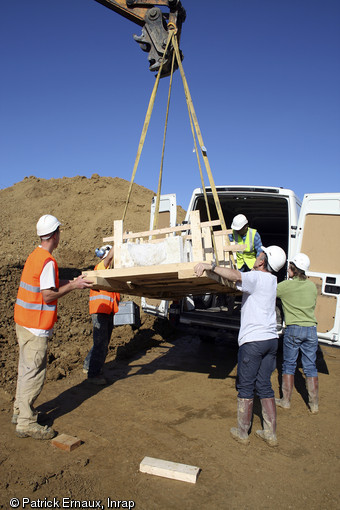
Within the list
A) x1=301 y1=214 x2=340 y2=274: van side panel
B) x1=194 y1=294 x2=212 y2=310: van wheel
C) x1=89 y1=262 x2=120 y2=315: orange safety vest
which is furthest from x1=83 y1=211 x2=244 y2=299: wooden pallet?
x1=194 y1=294 x2=212 y2=310: van wheel

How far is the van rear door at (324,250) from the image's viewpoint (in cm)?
547

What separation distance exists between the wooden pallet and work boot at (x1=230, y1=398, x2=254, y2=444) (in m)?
1.19

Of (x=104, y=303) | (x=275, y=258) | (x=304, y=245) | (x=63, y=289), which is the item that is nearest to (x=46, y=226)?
(x=63, y=289)

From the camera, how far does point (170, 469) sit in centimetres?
316

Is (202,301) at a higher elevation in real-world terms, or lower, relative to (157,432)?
higher

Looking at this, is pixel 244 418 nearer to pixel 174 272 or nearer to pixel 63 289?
pixel 174 272

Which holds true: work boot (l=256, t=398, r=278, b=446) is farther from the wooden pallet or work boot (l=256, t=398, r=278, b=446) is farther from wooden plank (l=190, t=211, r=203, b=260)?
wooden plank (l=190, t=211, r=203, b=260)

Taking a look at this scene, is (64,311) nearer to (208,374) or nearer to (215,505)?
(208,374)

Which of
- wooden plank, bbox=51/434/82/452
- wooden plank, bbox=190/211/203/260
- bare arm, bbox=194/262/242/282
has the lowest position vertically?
wooden plank, bbox=51/434/82/452

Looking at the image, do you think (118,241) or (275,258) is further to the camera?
(118,241)

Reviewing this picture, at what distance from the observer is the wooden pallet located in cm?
383

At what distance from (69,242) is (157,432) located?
13012mm

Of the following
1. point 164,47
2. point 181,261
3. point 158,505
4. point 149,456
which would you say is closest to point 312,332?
point 181,261

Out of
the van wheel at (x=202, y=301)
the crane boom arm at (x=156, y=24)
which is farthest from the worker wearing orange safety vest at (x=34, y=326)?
the van wheel at (x=202, y=301)
